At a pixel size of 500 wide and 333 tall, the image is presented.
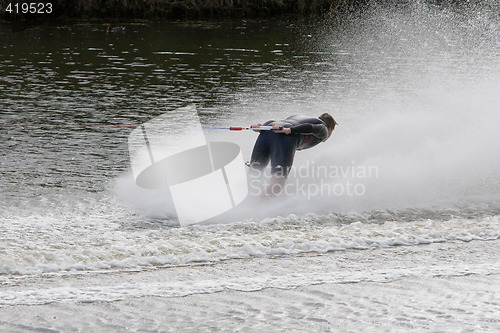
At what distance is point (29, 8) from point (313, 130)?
28091 millimetres

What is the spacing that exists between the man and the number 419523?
27082 mm

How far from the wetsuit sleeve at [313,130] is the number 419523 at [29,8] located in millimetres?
27338

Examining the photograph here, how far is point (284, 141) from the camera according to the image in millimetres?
8391

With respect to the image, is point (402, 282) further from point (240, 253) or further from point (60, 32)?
point (60, 32)

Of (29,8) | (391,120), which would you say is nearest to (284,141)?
(391,120)

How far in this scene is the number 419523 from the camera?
1261 inches

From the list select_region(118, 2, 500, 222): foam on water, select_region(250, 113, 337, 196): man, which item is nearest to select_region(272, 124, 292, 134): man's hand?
select_region(250, 113, 337, 196): man

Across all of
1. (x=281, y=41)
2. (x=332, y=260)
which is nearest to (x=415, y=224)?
(x=332, y=260)

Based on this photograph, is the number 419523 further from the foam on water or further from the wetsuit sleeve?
the wetsuit sleeve

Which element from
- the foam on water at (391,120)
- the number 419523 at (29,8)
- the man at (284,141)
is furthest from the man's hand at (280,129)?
the number 419523 at (29,8)

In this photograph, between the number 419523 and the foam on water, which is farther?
the number 419523

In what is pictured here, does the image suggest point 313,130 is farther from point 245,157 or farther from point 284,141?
point 245,157

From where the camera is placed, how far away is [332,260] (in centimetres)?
660

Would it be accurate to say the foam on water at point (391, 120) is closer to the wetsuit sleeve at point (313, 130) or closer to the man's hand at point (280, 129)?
the wetsuit sleeve at point (313, 130)
